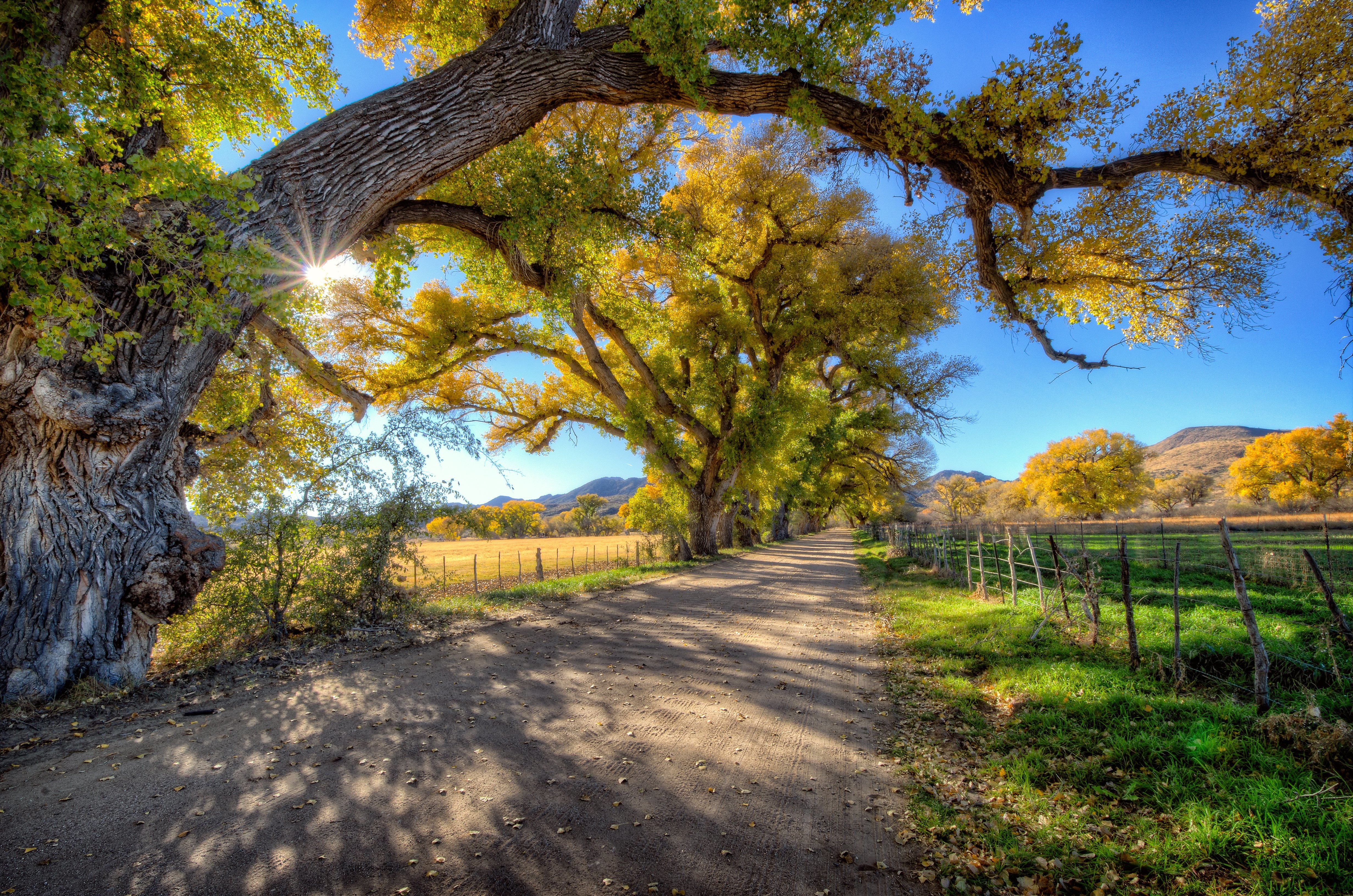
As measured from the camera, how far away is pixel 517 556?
36.3 m

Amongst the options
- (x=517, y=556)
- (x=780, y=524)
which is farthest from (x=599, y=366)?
(x=780, y=524)

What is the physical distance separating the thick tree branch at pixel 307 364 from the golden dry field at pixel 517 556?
2.83 metres

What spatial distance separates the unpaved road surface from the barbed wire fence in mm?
2756

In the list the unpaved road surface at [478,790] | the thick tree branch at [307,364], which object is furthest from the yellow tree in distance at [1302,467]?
the thick tree branch at [307,364]

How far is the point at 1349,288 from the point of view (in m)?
5.71

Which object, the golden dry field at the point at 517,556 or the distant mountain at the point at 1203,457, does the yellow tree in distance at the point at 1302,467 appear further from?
the distant mountain at the point at 1203,457

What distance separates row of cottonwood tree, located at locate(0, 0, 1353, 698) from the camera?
4129mm

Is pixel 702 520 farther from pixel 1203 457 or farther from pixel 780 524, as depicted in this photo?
pixel 1203 457

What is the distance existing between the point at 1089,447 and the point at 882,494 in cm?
4149

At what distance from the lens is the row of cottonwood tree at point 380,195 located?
4129 mm

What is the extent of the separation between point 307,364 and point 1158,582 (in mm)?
18424

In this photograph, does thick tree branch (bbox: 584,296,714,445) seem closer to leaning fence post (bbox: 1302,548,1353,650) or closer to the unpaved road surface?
the unpaved road surface

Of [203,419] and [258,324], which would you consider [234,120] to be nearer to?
[258,324]

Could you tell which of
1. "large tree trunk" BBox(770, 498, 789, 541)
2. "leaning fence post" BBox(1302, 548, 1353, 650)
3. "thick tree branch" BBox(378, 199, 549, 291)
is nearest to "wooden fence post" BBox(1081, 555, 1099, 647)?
"leaning fence post" BBox(1302, 548, 1353, 650)
